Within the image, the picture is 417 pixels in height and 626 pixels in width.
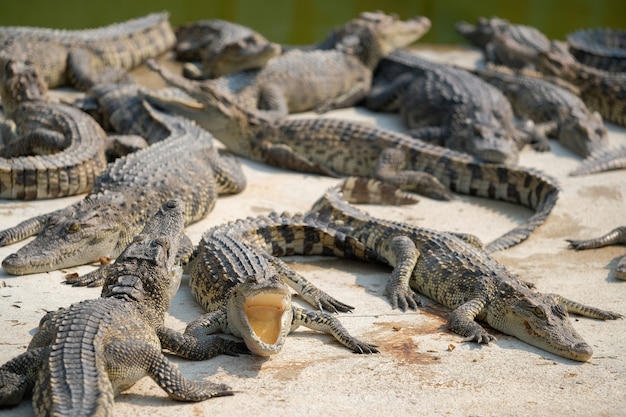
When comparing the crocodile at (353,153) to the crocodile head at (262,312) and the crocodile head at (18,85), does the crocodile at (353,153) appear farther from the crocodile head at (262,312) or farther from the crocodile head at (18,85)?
the crocodile head at (262,312)

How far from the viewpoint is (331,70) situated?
11.0 m

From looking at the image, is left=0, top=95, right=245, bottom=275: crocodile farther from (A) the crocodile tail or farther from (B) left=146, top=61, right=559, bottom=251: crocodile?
(A) the crocodile tail

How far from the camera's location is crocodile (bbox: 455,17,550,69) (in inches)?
514

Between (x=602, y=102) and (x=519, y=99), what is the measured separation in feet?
3.67

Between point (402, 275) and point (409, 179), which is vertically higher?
point (402, 275)

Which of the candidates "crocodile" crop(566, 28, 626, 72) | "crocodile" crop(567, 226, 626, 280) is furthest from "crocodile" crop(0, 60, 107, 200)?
"crocodile" crop(566, 28, 626, 72)

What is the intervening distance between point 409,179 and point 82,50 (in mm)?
4620

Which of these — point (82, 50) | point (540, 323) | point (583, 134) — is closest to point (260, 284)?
point (540, 323)

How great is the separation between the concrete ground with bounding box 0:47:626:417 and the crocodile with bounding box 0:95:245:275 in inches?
5.0

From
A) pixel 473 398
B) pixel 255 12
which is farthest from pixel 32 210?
pixel 255 12

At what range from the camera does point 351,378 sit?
16.0 feet

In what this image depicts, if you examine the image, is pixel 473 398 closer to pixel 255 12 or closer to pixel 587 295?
pixel 587 295

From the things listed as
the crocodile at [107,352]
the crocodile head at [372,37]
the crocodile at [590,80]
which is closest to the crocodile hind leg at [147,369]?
the crocodile at [107,352]

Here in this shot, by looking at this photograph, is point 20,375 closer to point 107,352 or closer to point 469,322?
point 107,352
